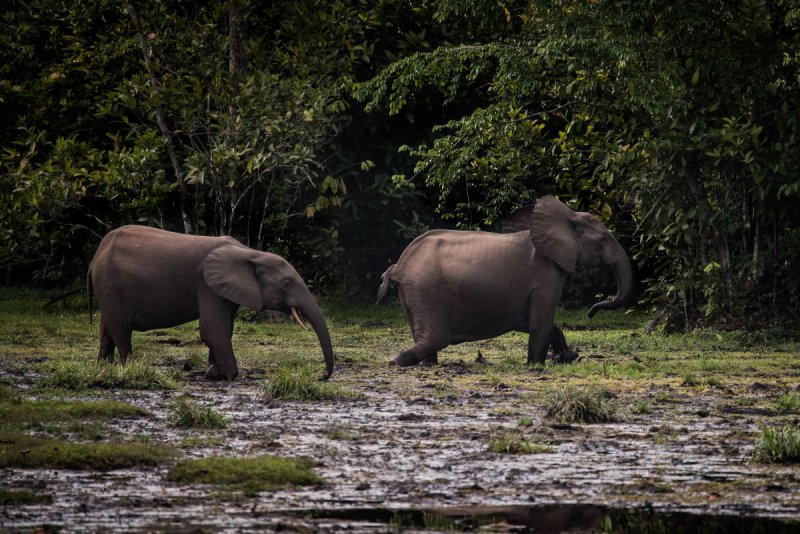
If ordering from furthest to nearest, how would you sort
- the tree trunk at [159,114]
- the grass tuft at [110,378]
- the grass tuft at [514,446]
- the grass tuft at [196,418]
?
the tree trunk at [159,114] < the grass tuft at [110,378] < the grass tuft at [196,418] < the grass tuft at [514,446]

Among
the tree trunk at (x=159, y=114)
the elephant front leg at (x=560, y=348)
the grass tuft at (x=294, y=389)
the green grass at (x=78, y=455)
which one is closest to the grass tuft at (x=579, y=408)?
the grass tuft at (x=294, y=389)

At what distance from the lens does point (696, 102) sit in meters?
21.3

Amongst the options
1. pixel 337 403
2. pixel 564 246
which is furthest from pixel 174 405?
pixel 564 246

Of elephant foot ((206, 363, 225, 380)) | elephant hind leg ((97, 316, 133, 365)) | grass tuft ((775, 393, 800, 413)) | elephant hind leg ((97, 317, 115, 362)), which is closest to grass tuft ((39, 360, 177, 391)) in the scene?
elephant foot ((206, 363, 225, 380))

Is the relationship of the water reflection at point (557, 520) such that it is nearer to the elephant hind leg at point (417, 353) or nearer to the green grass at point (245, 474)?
the green grass at point (245, 474)

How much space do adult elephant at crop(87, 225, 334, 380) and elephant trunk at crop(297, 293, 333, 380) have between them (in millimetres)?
19

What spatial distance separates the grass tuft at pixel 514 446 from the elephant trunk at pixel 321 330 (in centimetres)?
495

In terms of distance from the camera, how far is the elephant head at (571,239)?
17.7 m

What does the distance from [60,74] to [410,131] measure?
7325 millimetres

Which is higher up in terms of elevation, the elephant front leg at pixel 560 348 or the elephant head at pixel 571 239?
the elephant head at pixel 571 239

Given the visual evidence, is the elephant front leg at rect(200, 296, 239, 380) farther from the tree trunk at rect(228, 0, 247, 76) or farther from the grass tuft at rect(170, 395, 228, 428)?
the tree trunk at rect(228, 0, 247, 76)

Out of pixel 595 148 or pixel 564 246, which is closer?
pixel 564 246

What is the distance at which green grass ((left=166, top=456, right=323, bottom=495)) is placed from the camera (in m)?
8.95

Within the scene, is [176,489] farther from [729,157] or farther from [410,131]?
[410,131]
